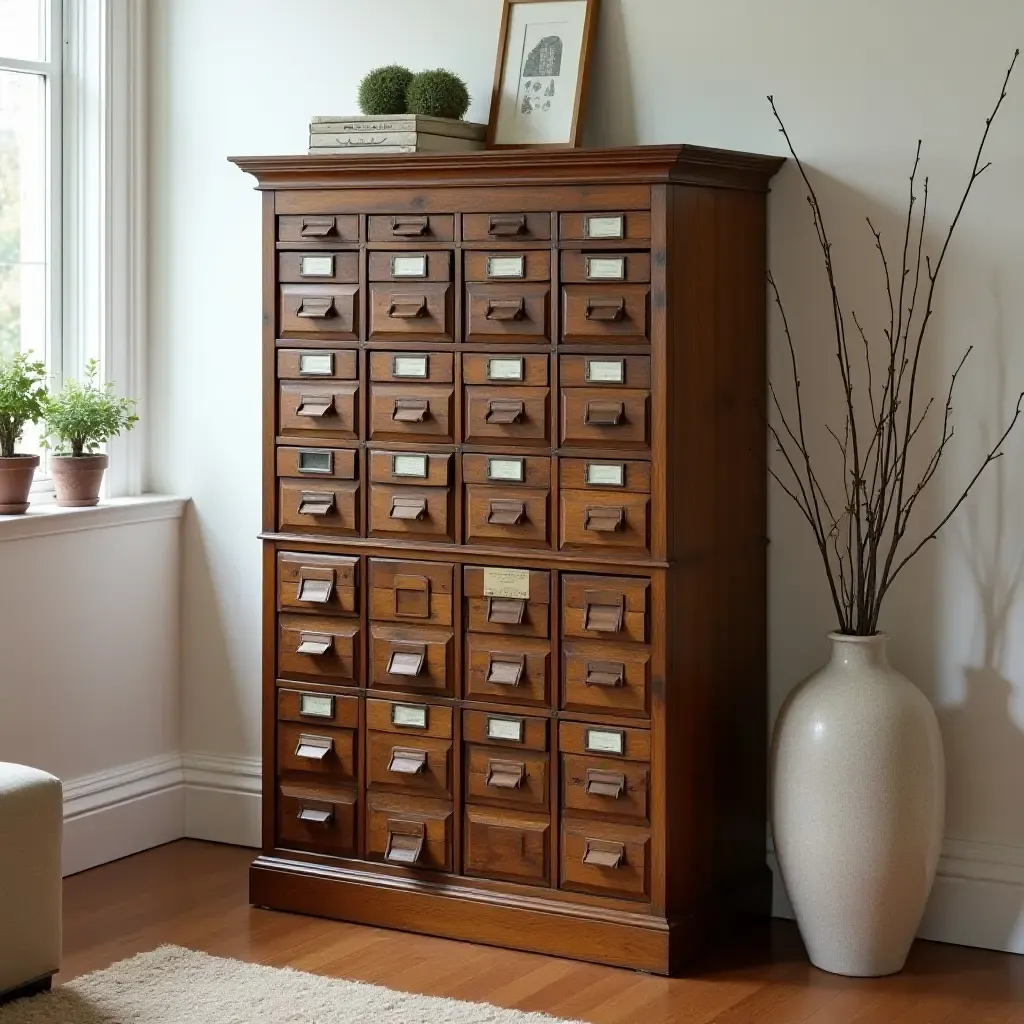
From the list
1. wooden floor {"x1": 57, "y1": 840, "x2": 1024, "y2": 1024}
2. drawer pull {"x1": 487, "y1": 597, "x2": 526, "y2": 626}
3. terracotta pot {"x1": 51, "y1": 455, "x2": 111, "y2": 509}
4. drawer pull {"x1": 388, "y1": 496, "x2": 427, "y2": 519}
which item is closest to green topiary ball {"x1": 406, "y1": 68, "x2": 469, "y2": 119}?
drawer pull {"x1": 388, "y1": 496, "x2": 427, "y2": 519}

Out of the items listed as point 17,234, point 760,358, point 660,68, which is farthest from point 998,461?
point 17,234

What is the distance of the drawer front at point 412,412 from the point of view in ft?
11.5

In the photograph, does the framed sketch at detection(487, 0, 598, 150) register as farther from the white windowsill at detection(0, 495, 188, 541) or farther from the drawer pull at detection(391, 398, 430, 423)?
the white windowsill at detection(0, 495, 188, 541)

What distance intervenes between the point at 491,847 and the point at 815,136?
1.69m

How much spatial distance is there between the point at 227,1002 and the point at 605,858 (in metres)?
0.81

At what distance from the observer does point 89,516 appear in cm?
407

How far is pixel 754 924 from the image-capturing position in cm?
370

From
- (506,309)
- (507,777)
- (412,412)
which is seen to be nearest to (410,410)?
(412,412)

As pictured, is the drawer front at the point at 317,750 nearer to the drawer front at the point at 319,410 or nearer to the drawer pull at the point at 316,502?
the drawer pull at the point at 316,502

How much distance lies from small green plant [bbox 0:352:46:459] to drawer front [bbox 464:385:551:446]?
1118mm

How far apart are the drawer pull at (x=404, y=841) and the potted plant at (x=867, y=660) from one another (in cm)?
77

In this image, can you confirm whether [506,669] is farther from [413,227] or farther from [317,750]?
[413,227]

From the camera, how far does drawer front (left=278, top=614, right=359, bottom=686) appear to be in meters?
3.69

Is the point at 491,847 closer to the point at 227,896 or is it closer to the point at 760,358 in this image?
the point at 227,896
